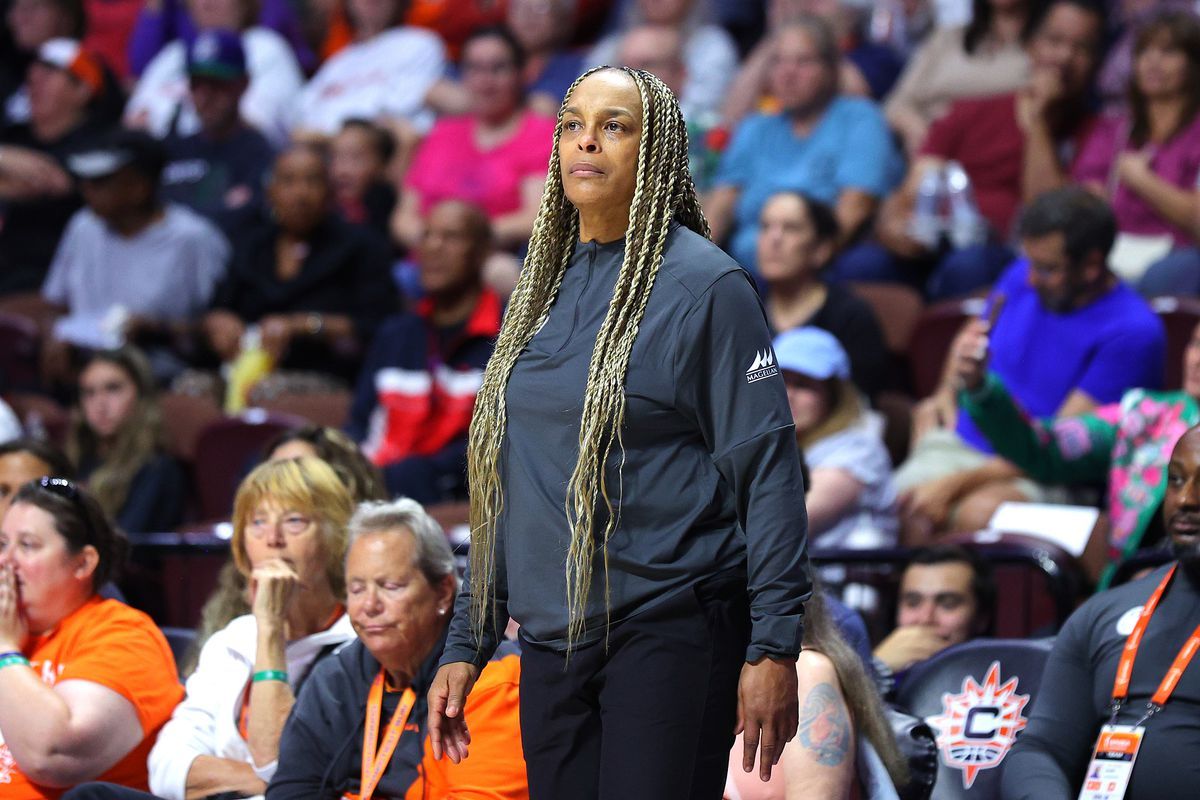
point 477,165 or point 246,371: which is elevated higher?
point 477,165

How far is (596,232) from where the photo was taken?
8.46ft

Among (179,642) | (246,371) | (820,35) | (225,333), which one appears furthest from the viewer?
(225,333)

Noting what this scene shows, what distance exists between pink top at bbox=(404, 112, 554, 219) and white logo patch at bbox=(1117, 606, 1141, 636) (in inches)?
182

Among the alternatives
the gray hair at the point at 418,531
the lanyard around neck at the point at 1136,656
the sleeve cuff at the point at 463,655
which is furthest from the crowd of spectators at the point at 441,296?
the sleeve cuff at the point at 463,655

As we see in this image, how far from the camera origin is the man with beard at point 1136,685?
3363mm

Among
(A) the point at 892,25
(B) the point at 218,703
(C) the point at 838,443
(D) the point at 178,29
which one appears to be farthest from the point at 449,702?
(D) the point at 178,29

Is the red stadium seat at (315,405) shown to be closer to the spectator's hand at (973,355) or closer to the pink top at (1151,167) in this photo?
the spectator's hand at (973,355)

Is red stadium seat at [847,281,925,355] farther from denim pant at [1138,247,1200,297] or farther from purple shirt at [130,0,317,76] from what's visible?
purple shirt at [130,0,317,76]

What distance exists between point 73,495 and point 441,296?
8.90ft

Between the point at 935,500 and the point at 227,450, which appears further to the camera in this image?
the point at 227,450

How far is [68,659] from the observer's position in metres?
3.89

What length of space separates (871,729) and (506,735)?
0.68 m

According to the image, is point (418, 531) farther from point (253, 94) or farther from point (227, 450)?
point (253, 94)

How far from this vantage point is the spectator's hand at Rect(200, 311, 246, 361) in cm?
739
